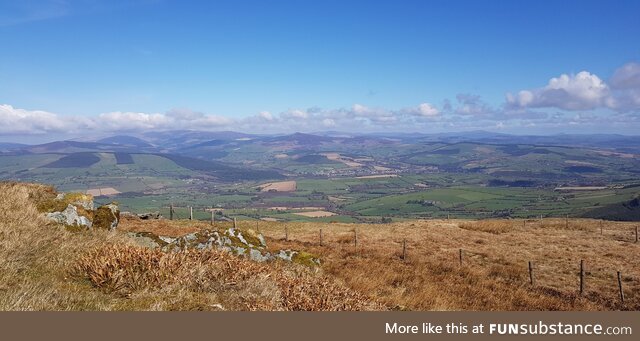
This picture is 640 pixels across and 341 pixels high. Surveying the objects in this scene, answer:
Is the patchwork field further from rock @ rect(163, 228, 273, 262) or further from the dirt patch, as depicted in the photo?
the dirt patch

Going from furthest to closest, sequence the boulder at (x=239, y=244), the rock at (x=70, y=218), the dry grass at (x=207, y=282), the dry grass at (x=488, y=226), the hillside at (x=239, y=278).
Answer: the dry grass at (x=488, y=226) < the boulder at (x=239, y=244) < the rock at (x=70, y=218) < the dry grass at (x=207, y=282) < the hillside at (x=239, y=278)

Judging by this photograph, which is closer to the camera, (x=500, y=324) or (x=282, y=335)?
(x=282, y=335)

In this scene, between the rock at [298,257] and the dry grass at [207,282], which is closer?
the dry grass at [207,282]

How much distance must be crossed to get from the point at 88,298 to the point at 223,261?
3648 millimetres

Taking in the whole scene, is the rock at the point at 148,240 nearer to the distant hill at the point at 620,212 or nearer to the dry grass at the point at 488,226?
the dry grass at the point at 488,226

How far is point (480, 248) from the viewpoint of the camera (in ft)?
125

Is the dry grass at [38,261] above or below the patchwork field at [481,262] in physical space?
above

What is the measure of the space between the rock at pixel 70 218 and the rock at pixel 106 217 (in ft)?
5.64

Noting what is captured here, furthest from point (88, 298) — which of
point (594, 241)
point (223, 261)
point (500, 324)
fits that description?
point (594, 241)

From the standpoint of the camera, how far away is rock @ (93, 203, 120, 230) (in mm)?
17969

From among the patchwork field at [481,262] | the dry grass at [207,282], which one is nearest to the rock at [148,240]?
the dry grass at [207,282]

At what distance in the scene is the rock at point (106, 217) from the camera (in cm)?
1797

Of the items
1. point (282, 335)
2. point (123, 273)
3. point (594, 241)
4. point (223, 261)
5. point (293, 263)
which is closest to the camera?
point (282, 335)

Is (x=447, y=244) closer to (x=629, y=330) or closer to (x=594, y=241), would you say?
(x=594, y=241)
